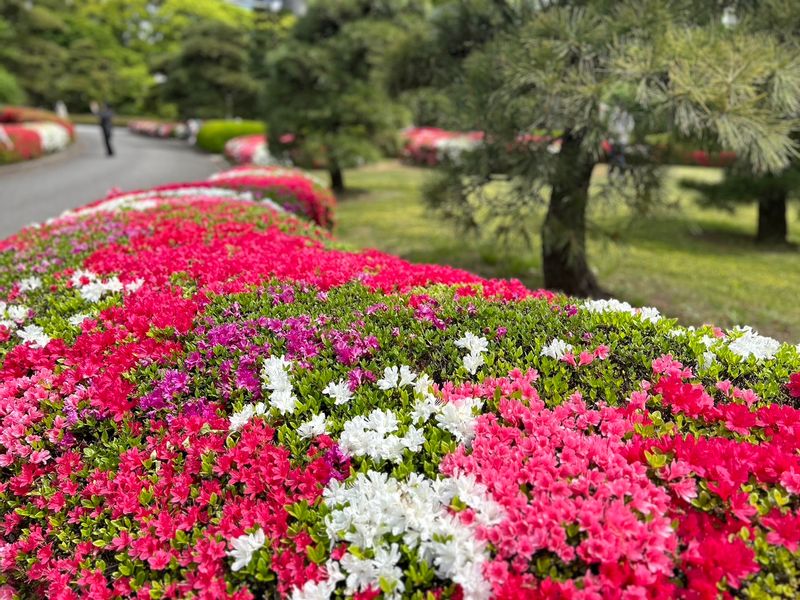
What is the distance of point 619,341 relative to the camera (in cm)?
255

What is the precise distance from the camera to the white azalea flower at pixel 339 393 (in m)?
2.18

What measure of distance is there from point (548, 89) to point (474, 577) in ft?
13.3

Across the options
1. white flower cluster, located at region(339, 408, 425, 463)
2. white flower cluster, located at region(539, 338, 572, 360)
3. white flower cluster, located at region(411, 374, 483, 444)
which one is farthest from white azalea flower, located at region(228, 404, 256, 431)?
white flower cluster, located at region(539, 338, 572, 360)

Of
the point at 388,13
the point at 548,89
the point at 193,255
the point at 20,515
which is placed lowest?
the point at 20,515

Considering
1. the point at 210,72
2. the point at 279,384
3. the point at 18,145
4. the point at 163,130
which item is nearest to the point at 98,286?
the point at 279,384

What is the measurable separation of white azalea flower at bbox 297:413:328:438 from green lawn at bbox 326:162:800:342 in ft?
18.3

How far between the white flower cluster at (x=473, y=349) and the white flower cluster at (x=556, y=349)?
0.84 ft

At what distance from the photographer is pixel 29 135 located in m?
17.3

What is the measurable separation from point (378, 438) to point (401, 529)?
37cm

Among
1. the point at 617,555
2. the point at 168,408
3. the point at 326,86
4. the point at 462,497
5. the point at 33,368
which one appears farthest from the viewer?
the point at 326,86

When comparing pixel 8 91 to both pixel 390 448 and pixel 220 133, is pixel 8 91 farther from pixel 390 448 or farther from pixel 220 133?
pixel 390 448

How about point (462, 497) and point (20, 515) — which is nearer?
point (462, 497)

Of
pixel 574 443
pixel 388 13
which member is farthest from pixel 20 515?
pixel 388 13

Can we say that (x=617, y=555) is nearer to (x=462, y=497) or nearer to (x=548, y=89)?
(x=462, y=497)
